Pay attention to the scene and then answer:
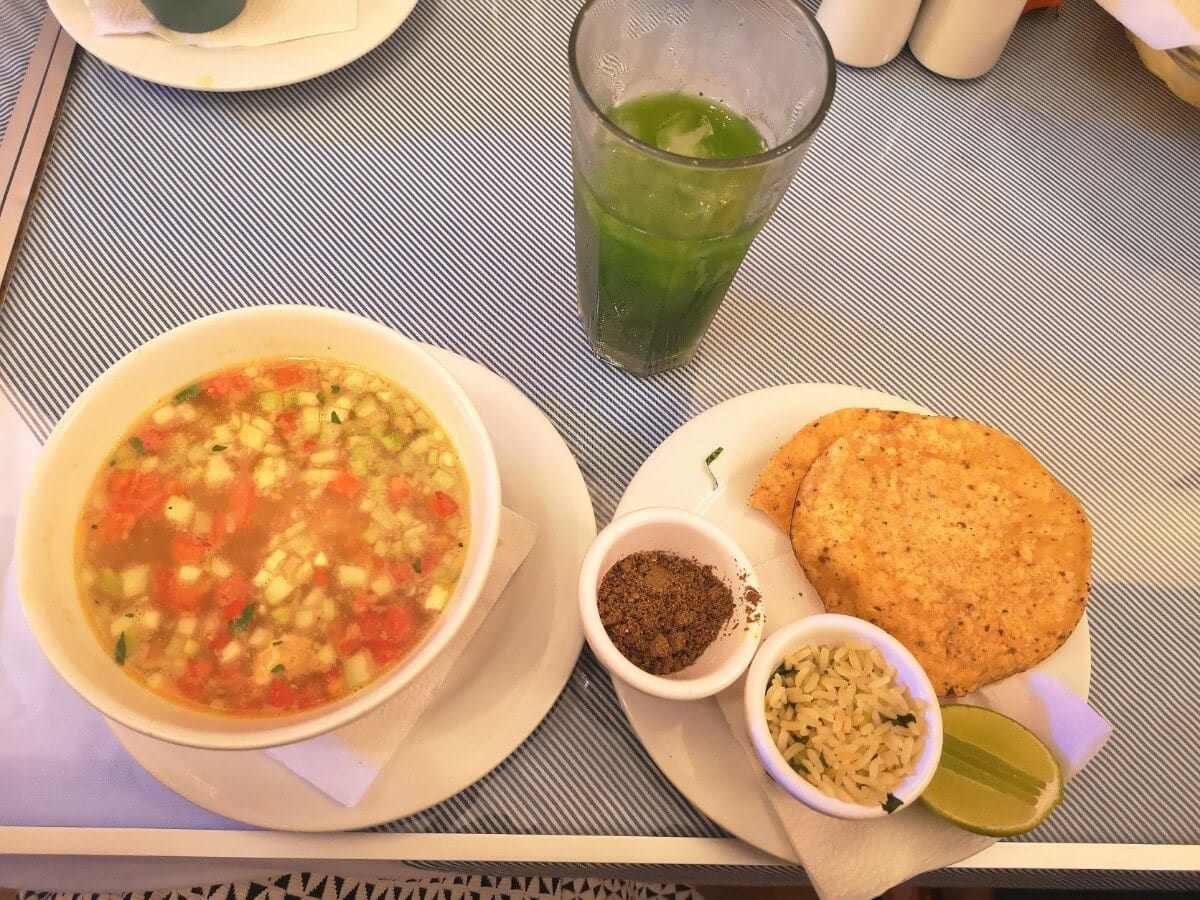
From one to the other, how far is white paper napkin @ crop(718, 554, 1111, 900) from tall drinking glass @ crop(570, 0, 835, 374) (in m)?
0.72

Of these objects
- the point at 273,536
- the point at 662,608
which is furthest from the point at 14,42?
the point at 662,608

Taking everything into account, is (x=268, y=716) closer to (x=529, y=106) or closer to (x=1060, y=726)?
(x=1060, y=726)

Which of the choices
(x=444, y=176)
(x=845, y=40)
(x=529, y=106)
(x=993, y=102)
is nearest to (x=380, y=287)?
(x=444, y=176)

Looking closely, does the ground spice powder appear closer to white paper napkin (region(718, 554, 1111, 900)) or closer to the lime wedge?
white paper napkin (region(718, 554, 1111, 900))

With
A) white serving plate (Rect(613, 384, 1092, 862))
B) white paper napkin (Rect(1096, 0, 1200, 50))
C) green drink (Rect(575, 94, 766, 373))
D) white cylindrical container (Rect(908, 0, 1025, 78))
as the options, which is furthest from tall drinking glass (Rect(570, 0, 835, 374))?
white paper napkin (Rect(1096, 0, 1200, 50))

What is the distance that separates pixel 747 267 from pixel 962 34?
88cm

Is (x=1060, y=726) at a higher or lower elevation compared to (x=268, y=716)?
higher

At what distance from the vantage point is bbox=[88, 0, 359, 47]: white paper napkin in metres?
1.81

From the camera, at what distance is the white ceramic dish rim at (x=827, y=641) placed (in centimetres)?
116

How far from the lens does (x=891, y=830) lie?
125 centimetres

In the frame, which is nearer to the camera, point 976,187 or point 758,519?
point 758,519

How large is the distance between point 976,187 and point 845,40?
0.50 metres

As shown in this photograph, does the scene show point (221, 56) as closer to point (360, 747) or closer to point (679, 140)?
point (679, 140)

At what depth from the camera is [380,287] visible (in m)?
1.77
